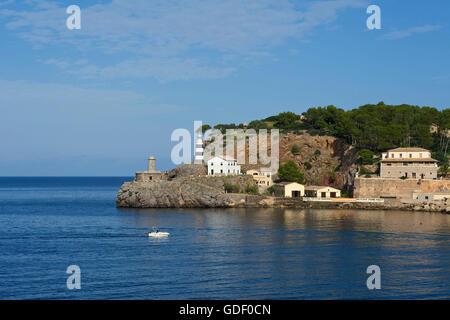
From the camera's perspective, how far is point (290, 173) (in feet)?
389

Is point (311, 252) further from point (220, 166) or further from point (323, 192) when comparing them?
point (220, 166)

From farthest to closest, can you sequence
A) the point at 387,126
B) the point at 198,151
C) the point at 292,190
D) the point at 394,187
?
1. the point at 198,151
2. the point at 387,126
3. the point at 292,190
4. the point at 394,187

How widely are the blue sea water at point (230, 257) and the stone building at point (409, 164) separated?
23001 millimetres

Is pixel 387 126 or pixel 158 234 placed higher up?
pixel 387 126

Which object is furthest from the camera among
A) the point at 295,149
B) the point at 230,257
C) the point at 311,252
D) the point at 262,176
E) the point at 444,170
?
the point at 295,149

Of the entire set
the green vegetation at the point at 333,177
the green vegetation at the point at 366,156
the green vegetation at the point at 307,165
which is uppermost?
the green vegetation at the point at 366,156

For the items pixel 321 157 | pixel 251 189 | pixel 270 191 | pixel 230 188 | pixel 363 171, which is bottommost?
pixel 270 191

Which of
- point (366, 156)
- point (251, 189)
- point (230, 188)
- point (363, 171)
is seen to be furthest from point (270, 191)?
point (366, 156)

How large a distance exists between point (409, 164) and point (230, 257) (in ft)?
227

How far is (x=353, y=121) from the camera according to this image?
128 m

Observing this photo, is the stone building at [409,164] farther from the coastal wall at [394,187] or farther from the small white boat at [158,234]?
the small white boat at [158,234]

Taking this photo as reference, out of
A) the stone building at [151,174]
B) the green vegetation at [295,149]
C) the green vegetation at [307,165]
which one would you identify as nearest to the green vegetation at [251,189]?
the green vegetation at [307,165]

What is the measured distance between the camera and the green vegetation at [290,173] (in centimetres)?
11862
